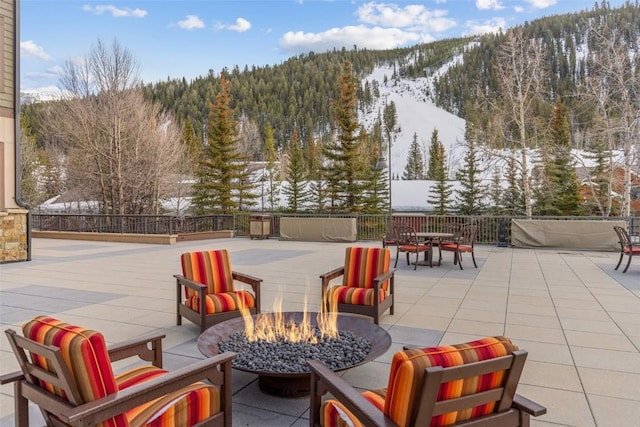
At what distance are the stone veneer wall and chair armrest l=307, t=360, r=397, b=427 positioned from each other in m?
10.3

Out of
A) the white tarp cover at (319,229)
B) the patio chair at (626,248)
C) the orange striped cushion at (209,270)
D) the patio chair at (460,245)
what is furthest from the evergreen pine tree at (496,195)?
the orange striped cushion at (209,270)

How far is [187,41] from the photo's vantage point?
78.0ft

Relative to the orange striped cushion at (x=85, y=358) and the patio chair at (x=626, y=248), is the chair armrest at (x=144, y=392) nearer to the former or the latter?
the orange striped cushion at (x=85, y=358)

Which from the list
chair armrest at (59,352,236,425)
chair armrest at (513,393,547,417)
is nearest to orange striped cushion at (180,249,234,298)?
chair armrest at (59,352,236,425)

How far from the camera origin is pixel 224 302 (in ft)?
14.7

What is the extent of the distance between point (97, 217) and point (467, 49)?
10915 centimetres

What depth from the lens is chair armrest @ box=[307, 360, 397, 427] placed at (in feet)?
5.48

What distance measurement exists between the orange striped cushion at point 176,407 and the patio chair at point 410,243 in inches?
270

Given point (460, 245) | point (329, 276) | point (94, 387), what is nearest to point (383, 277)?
point (329, 276)

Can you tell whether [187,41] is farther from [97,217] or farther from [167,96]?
[167,96]

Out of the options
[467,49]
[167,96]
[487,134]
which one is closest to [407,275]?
[487,134]

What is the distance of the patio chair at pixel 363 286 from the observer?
185 inches

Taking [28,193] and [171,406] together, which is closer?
[171,406]

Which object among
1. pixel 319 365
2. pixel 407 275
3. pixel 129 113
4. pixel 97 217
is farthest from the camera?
pixel 129 113
